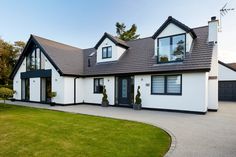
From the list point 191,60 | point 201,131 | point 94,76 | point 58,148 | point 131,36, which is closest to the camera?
point 58,148

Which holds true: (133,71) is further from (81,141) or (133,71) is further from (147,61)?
(81,141)

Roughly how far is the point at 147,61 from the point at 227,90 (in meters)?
14.1

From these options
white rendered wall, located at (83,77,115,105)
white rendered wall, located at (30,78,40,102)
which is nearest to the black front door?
white rendered wall, located at (83,77,115,105)

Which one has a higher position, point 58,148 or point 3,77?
point 3,77

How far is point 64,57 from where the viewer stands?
19.0 meters

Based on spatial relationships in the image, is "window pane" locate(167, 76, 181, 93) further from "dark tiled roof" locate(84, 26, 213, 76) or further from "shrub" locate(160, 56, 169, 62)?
"shrub" locate(160, 56, 169, 62)

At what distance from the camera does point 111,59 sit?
1769 cm

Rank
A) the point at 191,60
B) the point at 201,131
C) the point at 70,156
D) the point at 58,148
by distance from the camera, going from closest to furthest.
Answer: the point at 70,156 < the point at 58,148 < the point at 201,131 < the point at 191,60

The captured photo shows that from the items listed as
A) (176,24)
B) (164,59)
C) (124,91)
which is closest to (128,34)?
(124,91)

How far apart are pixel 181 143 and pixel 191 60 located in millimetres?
8152

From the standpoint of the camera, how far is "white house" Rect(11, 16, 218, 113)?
41.1 feet

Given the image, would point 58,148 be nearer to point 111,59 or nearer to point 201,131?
point 201,131

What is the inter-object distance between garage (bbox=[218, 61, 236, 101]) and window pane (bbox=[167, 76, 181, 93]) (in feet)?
44.8

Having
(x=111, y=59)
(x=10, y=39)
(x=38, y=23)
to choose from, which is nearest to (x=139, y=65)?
(x=111, y=59)
